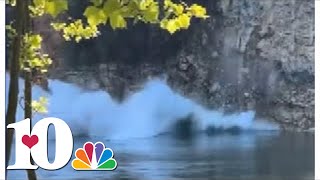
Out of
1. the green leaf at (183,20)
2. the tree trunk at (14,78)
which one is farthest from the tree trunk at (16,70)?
the green leaf at (183,20)

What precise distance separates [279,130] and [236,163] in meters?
0.26

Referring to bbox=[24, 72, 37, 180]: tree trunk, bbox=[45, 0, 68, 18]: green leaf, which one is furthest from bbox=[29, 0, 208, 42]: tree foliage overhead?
bbox=[24, 72, 37, 180]: tree trunk

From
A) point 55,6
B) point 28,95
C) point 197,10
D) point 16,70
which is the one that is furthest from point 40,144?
point 197,10

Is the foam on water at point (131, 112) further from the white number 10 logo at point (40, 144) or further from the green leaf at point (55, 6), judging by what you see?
the green leaf at point (55, 6)

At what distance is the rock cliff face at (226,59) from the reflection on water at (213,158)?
4.8 inches

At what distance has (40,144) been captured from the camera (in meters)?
2.54

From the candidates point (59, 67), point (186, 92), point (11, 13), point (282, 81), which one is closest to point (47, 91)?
point (59, 67)

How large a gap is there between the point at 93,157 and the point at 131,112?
0.90 feet

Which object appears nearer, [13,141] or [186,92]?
[13,141]

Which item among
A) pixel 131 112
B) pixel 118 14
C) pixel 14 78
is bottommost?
pixel 131 112

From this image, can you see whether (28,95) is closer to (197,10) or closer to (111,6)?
(111,6)
